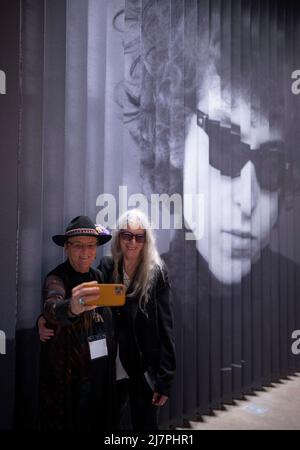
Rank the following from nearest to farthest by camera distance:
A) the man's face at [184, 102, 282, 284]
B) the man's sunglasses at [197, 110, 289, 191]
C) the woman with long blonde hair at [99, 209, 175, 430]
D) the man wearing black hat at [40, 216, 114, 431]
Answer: the man wearing black hat at [40, 216, 114, 431] < the woman with long blonde hair at [99, 209, 175, 430] < the man's face at [184, 102, 282, 284] < the man's sunglasses at [197, 110, 289, 191]

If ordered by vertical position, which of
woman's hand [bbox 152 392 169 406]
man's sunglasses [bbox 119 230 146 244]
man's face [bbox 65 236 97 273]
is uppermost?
man's sunglasses [bbox 119 230 146 244]

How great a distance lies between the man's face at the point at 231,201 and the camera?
89.6 inches

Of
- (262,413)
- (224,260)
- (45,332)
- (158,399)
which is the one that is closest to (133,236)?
(45,332)

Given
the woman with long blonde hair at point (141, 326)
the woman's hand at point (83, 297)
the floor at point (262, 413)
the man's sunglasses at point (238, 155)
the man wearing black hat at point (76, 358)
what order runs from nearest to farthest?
the woman's hand at point (83, 297) → the man wearing black hat at point (76, 358) → the woman with long blonde hair at point (141, 326) → the floor at point (262, 413) → the man's sunglasses at point (238, 155)

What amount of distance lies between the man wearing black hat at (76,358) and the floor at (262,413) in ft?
3.43

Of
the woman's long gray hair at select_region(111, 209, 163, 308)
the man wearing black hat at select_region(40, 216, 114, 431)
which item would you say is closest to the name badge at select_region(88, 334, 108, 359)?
the man wearing black hat at select_region(40, 216, 114, 431)

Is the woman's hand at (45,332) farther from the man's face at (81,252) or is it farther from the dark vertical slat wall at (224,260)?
the dark vertical slat wall at (224,260)

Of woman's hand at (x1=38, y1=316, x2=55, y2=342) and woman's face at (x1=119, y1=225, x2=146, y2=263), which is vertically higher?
woman's face at (x1=119, y1=225, x2=146, y2=263)

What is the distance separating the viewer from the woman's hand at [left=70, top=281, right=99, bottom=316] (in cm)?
112

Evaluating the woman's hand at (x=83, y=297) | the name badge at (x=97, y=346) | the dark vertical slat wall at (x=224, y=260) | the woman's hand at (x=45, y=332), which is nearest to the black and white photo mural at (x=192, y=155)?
the dark vertical slat wall at (x=224, y=260)

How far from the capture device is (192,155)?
2.24m

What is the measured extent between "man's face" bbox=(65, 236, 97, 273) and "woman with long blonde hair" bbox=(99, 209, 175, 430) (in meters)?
0.21

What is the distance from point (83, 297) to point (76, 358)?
30 cm

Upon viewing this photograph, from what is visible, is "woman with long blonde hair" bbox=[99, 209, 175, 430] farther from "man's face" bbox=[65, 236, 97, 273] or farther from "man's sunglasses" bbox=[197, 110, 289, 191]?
"man's sunglasses" bbox=[197, 110, 289, 191]
